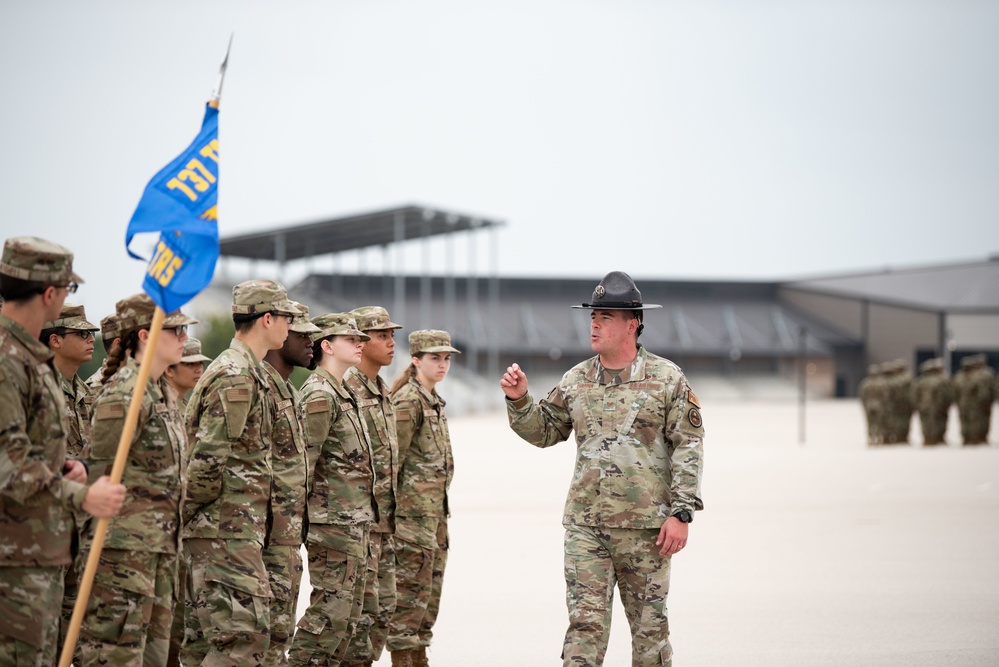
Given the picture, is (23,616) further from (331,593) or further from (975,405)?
(975,405)

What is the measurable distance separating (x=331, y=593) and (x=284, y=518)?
2.28 feet

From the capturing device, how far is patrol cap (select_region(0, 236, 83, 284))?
4.87 m

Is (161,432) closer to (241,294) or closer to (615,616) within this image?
(241,294)

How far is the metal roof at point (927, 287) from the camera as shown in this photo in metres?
70.6

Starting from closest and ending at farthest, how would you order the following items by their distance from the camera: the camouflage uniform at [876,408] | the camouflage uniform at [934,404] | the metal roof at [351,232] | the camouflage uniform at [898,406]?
the camouflage uniform at [934,404], the camouflage uniform at [876,408], the camouflage uniform at [898,406], the metal roof at [351,232]

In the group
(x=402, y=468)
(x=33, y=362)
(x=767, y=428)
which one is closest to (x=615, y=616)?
(x=402, y=468)

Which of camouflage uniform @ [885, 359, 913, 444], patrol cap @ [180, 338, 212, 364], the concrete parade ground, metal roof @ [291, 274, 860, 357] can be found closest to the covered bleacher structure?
metal roof @ [291, 274, 860, 357]

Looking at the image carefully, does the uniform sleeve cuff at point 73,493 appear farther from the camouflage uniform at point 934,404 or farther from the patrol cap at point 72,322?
the camouflage uniform at point 934,404

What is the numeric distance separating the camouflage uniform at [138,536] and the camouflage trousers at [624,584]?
195cm

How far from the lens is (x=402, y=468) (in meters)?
8.37

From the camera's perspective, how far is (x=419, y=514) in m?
8.11

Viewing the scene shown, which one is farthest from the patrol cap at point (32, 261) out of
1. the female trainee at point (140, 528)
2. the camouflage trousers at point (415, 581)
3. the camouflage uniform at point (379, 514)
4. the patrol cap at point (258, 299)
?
the camouflage trousers at point (415, 581)

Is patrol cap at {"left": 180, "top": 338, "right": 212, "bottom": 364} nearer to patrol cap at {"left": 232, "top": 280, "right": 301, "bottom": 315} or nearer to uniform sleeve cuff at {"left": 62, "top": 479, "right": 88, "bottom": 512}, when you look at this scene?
patrol cap at {"left": 232, "top": 280, "right": 301, "bottom": 315}

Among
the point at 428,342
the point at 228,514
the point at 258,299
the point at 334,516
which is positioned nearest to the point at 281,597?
the point at 228,514
